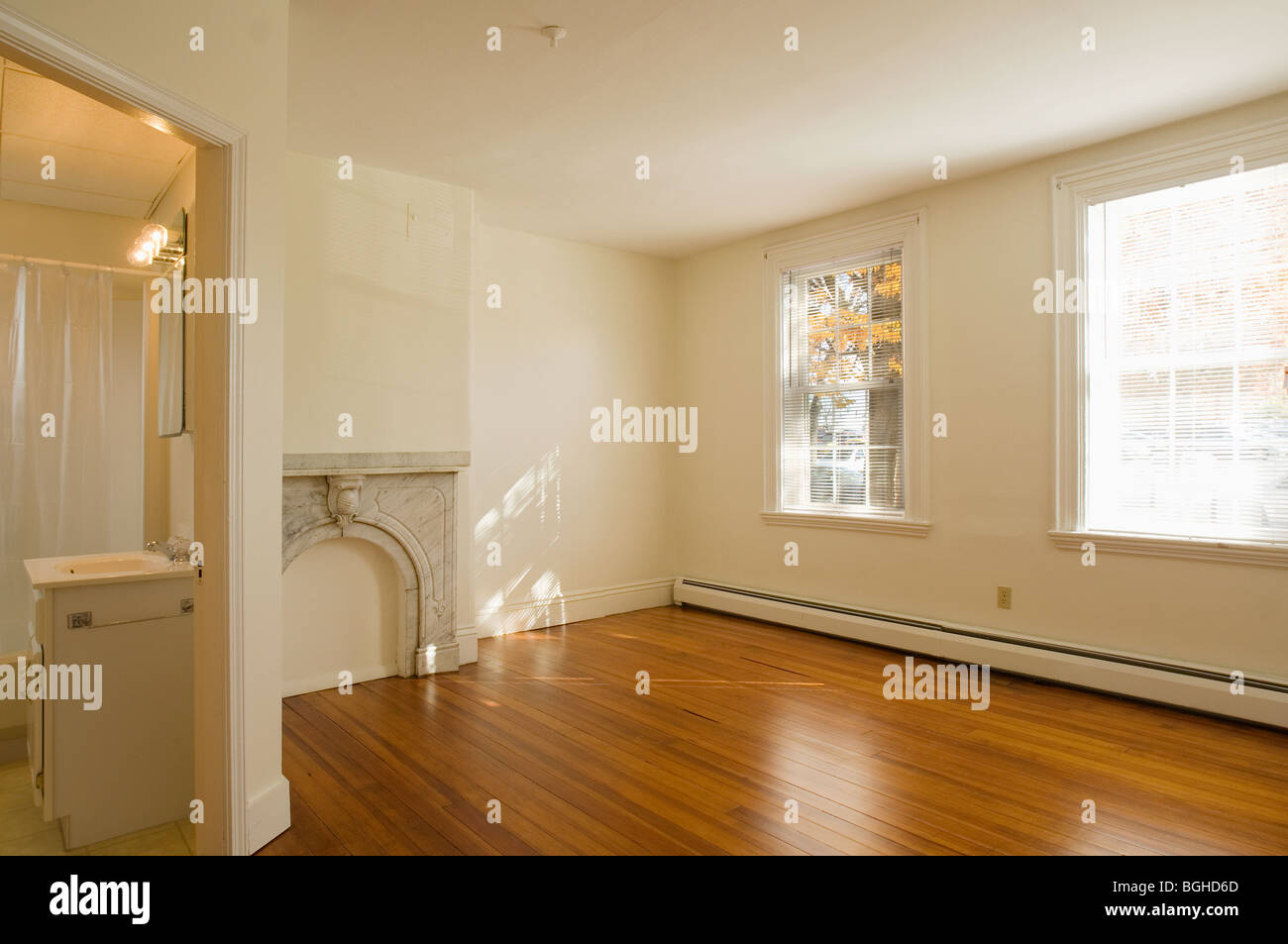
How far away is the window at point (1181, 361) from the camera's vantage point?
11.4 ft

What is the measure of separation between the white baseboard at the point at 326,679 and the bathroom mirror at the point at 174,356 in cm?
146

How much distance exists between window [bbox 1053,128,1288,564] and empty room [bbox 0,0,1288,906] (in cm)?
2

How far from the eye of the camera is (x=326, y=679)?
4176 millimetres

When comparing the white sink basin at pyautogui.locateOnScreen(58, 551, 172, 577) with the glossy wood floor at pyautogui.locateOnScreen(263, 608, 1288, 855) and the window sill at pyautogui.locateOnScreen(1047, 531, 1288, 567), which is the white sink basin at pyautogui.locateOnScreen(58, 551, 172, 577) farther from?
the window sill at pyautogui.locateOnScreen(1047, 531, 1288, 567)

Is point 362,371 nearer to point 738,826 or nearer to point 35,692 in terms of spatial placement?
Result: point 35,692

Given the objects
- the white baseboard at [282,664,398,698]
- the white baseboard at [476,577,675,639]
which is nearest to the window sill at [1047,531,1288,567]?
the white baseboard at [476,577,675,639]

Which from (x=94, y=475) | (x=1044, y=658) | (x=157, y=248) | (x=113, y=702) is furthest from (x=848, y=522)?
(x=94, y=475)

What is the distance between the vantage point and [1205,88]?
333 centimetres

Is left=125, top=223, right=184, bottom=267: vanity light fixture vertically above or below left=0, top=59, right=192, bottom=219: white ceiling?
below

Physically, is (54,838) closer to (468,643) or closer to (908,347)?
(468,643)

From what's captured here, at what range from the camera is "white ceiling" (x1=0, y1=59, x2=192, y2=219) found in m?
3.21
